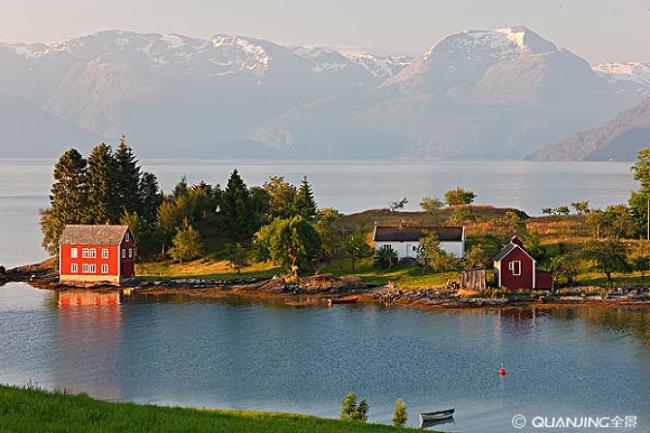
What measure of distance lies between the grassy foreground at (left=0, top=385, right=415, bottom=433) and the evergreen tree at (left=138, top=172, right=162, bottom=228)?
7289 cm

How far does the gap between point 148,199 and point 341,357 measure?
5358cm

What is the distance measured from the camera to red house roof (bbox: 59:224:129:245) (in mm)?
87000

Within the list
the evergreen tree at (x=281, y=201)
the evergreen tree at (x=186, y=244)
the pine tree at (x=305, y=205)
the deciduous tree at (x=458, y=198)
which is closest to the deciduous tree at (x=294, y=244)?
the evergreen tree at (x=186, y=244)

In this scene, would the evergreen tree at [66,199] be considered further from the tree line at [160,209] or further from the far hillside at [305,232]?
→ the far hillside at [305,232]

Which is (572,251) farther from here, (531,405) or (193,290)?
(531,405)

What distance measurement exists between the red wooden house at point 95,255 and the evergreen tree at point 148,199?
44.4ft

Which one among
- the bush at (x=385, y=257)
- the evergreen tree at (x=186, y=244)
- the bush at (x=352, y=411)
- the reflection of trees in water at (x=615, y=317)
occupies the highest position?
the evergreen tree at (x=186, y=244)

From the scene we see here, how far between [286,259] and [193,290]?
8632 millimetres

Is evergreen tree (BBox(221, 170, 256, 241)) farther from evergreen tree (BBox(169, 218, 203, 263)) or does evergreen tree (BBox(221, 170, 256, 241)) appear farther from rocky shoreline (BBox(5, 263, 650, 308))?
rocky shoreline (BBox(5, 263, 650, 308))

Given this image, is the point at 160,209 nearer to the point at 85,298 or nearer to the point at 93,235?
the point at 93,235

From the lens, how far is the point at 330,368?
52094 mm

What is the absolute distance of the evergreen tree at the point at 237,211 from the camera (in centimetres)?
9844

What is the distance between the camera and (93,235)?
8781cm

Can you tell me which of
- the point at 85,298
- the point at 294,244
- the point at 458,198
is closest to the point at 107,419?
the point at 85,298
